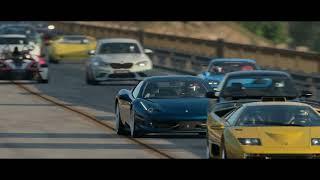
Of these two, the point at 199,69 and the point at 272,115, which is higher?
the point at 272,115

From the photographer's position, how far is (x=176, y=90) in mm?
23828

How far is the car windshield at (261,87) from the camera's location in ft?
76.5

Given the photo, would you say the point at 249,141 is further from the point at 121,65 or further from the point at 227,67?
the point at 121,65

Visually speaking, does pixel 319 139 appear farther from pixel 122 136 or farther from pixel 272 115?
pixel 122 136

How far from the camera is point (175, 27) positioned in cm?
11269

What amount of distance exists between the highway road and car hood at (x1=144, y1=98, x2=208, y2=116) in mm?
533

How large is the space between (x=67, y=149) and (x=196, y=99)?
3288 mm

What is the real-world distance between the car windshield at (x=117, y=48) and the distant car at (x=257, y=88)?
16708 millimetres

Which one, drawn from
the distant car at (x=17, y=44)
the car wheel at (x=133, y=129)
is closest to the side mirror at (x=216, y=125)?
the car wheel at (x=133, y=129)

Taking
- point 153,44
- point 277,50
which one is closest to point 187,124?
Result: point 277,50

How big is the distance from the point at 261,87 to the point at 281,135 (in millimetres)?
6727
